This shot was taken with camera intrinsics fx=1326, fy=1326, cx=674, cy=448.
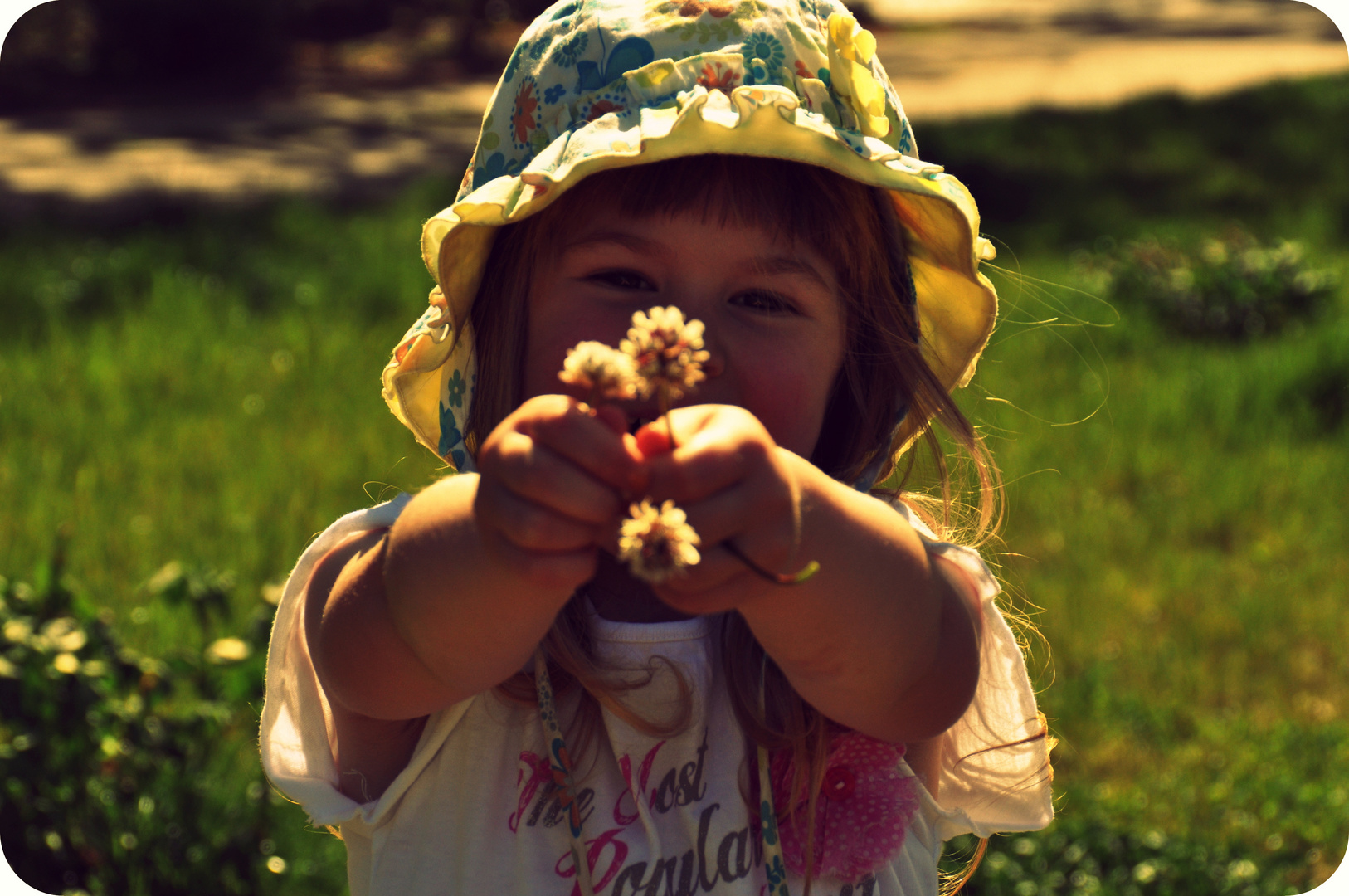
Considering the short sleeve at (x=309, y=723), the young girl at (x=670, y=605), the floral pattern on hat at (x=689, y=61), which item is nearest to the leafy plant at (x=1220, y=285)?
the young girl at (x=670, y=605)

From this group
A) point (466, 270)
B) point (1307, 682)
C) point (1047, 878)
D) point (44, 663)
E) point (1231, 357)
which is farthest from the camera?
point (1231, 357)

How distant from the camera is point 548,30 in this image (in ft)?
5.85

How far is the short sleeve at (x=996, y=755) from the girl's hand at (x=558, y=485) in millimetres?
783

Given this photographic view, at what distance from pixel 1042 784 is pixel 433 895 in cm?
85

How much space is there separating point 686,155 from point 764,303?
20cm

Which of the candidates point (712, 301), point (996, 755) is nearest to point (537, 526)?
point (712, 301)

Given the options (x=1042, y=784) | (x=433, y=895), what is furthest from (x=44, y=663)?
(x=1042, y=784)

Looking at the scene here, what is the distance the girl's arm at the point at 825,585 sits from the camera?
1066 millimetres

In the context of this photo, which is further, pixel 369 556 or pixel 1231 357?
pixel 1231 357

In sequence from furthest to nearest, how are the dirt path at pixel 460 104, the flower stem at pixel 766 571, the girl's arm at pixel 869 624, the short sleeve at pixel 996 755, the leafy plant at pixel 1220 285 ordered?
the dirt path at pixel 460 104 → the leafy plant at pixel 1220 285 → the short sleeve at pixel 996 755 → the girl's arm at pixel 869 624 → the flower stem at pixel 766 571

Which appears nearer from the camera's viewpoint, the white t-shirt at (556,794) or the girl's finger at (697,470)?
the girl's finger at (697,470)

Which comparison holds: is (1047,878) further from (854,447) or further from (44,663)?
(44,663)

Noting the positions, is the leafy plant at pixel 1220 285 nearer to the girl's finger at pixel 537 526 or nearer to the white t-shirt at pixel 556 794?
the white t-shirt at pixel 556 794

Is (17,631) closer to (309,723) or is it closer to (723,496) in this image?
(309,723)
